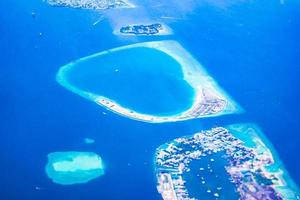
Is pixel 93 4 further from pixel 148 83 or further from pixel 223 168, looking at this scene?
pixel 223 168

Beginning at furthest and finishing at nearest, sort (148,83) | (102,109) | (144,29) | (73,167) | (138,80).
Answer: (144,29) → (138,80) → (148,83) → (102,109) → (73,167)

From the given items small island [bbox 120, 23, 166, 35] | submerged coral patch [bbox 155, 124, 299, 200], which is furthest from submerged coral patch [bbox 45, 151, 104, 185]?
small island [bbox 120, 23, 166, 35]

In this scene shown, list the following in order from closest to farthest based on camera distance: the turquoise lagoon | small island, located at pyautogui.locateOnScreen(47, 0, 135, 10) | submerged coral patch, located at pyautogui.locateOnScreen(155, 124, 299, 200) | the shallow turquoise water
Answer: submerged coral patch, located at pyautogui.locateOnScreen(155, 124, 299, 200) < the turquoise lagoon < the shallow turquoise water < small island, located at pyautogui.locateOnScreen(47, 0, 135, 10)

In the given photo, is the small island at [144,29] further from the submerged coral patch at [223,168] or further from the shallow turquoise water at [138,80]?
the submerged coral patch at [223,168]

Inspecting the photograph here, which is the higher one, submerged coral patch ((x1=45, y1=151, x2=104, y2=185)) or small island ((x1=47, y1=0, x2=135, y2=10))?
small island ((x1=47, y1=0, x2=135, y2=10))

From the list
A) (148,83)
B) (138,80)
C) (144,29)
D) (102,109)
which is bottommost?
(102,109)

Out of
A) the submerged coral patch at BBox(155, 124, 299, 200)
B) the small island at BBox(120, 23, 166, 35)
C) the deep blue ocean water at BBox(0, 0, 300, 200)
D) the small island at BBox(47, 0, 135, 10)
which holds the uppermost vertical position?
the small island at BBox(47, 0, 135, 10)

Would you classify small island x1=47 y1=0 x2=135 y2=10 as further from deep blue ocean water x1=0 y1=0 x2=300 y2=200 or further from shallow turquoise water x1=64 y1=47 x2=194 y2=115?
shallow turquoise water x1=64 y1=47 x2=194 y2=115

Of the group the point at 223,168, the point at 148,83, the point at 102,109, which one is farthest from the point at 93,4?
the point at 223,168
